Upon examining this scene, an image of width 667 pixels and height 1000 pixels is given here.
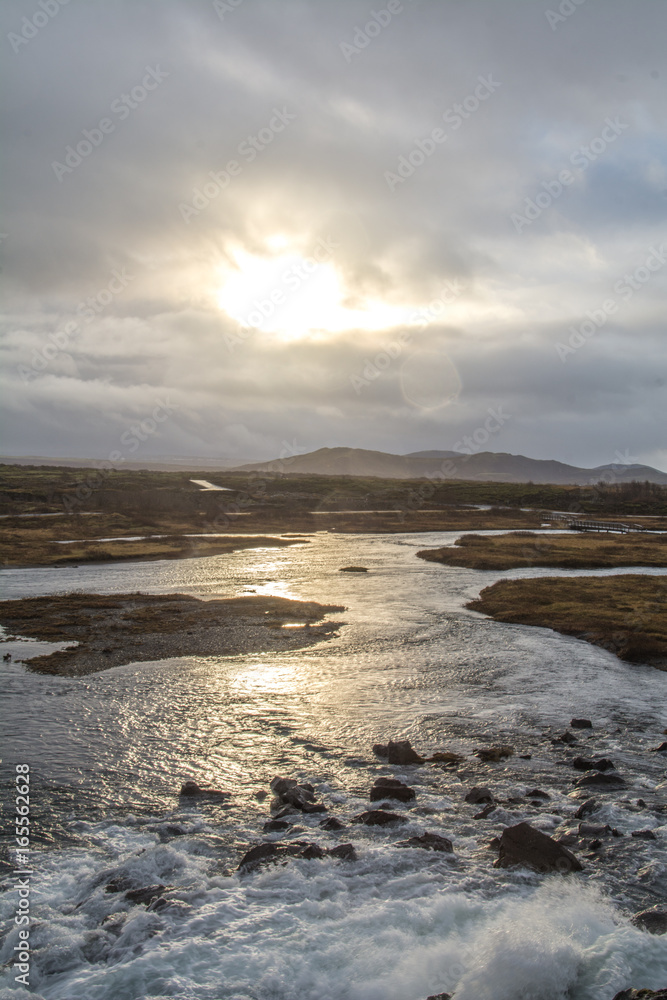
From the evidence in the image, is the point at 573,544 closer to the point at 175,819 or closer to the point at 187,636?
the point at 187,636

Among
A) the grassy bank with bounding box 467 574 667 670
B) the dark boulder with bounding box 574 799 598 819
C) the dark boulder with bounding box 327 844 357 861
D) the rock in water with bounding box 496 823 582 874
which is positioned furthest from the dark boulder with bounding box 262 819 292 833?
the grassy bank with bounding box 467 574 667 670

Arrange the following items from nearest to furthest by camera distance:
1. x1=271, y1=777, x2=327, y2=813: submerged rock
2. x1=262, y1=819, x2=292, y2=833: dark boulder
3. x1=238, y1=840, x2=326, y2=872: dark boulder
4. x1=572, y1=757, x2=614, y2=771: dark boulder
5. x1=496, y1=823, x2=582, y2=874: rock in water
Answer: x1=496, y1=823, x2=582, y2=874: rock in water
x1=238, y1=840, x2=326, y2=872: dark boulder
x1=262, y1=819, x2=292, y2=833: dark boulder
x1=271, y1=777, x2=327, y2=813: submerged rock
x1=572, y1=757, x2=614, y2=771: dark boulder

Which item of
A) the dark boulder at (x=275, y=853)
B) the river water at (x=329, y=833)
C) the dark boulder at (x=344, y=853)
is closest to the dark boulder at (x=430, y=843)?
the river water at (x=329, y=833)

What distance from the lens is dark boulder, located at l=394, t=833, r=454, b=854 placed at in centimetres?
1418

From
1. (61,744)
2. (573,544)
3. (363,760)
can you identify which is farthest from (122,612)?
(573,544)

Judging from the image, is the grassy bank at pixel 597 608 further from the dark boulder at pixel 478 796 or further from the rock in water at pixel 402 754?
the dark boulder at pixel 478 796

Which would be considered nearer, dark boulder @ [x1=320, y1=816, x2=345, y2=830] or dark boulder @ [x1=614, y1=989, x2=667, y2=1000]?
dark boulder @ [x1=614, y1=989, x2=667, y2=1000]

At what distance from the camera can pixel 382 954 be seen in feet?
37.0

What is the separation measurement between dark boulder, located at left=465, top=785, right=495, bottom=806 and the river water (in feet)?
0.99

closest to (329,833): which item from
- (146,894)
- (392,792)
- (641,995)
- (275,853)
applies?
(275,853)

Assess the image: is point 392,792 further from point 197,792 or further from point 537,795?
point 197,792

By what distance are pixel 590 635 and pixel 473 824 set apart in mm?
22636

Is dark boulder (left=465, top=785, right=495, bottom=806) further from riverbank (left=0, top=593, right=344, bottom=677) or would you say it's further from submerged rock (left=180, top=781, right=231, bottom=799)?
riverbank (left=0, top=593, right=344, bottom=677)

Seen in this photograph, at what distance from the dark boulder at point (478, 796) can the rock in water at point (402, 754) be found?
244cm
